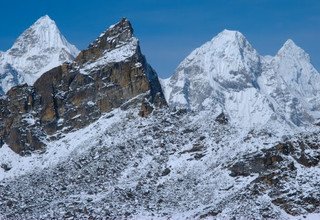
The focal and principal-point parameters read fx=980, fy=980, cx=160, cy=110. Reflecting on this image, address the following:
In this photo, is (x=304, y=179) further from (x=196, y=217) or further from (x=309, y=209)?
(x=196, y=217)

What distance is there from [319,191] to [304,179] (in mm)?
5845

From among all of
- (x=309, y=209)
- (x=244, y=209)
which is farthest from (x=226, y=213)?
(x=309, y=209)

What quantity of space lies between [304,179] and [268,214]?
12.9 m

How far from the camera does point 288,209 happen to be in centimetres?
19362

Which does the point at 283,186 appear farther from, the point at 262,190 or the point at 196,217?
the point at 196,217

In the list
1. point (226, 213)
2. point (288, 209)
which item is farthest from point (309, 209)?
point (226, 213)

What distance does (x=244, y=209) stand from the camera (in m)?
194

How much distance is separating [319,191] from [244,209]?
606 inches

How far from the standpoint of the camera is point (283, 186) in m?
198

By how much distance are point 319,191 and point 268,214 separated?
457 inches

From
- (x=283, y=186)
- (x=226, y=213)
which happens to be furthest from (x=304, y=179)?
(x=226, y=213)

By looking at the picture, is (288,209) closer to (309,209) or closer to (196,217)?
(309,209)

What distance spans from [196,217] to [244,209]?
1097 cm

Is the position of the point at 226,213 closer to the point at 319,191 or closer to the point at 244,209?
the point at 244,209
